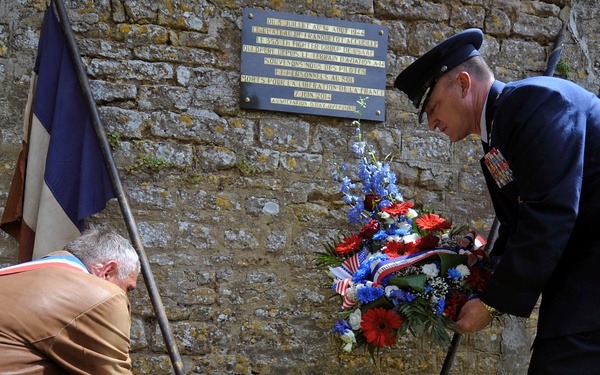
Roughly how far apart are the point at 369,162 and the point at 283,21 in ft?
3.04

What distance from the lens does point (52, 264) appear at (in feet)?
7.66

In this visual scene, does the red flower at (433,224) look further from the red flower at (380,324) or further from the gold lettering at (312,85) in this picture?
the gold lettering at (312,85)

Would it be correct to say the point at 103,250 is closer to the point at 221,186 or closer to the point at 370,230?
the point at 370,230

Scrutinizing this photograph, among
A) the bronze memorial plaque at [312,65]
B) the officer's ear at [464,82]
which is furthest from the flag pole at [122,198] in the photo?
the officer's ear at [464,82]

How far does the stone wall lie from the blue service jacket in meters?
1.67

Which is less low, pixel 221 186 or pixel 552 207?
pixel 552 207

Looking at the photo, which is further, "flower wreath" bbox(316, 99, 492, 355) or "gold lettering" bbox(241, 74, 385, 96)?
"gold lettering" bbox(241, 74, 385, 96)

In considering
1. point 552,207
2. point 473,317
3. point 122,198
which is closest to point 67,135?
point 122,198

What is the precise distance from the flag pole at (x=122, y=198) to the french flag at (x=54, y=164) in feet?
0.19

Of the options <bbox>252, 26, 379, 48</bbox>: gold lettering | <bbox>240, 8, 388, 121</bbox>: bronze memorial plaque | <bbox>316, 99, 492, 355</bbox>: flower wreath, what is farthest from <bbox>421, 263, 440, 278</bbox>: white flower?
<bbox>252, 26, 379, 48</bbox>: gold lettering

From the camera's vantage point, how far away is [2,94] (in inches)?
146

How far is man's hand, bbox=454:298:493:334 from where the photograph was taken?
2.43 m

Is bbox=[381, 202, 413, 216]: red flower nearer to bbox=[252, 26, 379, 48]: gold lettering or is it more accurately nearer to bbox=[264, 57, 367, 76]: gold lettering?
bbox=[264, 57, 367, 76]: gold lettering

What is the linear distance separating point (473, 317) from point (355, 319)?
1.59 feet
